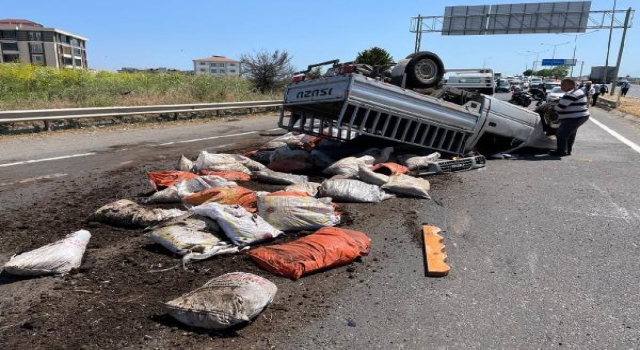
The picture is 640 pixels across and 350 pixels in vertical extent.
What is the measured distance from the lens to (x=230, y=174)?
6.07 metres

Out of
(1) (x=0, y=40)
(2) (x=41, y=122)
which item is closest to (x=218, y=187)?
(2) (x=41, y=122)

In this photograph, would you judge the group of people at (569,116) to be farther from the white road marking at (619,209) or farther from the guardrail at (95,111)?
the guardrail at (95,111)

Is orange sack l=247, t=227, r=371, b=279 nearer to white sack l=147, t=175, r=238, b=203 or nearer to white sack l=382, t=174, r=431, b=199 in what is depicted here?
white sack l=147, t=175, r=238, b=203

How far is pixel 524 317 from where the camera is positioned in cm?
282

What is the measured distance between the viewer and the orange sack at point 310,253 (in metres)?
3.31

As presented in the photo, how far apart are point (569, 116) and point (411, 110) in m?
3.61

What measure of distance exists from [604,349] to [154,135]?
35.2 ft

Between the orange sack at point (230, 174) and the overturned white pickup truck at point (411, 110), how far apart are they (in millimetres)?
1553

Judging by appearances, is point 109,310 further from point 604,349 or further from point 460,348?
point 604,349

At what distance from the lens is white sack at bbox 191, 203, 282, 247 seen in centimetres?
374

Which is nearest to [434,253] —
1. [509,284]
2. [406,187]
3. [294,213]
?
[509,284]

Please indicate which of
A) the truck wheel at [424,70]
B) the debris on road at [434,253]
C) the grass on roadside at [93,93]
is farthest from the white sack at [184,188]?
the grass on roadside at [93,93]

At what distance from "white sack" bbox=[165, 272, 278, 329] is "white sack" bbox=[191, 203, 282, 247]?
0.94 meters

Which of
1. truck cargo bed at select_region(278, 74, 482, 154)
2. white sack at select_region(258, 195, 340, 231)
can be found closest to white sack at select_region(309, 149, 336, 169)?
truck cargo bed at select_region(278, 74, 482, 154)
